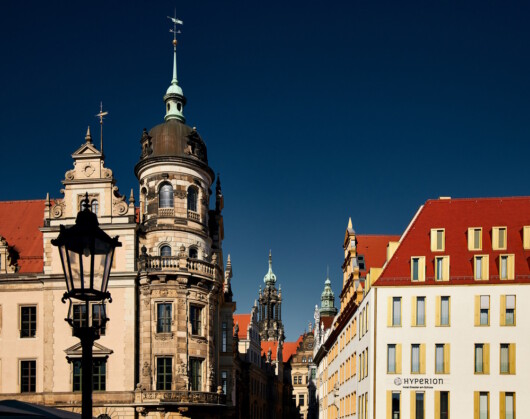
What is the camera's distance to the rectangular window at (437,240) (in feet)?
132

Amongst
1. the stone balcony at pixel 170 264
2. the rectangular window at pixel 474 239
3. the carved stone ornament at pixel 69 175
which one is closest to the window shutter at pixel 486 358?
the rectangular window at pixel 474 239

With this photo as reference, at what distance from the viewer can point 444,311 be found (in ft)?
127

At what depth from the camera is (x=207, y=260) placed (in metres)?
47.3

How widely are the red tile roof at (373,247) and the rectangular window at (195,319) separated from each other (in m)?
12.8

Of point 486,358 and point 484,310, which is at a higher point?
point 484,310

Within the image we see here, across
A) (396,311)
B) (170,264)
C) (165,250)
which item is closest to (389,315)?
(396,311)

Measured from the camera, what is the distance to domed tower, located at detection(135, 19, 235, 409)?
43594mm

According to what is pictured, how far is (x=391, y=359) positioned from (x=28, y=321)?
22604 mm

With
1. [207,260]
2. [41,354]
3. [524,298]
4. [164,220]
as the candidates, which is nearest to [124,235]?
[164,220]

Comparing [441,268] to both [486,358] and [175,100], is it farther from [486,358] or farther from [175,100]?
[175,100]

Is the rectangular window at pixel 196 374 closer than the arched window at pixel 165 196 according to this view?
Yes

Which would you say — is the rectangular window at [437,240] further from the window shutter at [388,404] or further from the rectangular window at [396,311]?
the window shutter at [388,404]

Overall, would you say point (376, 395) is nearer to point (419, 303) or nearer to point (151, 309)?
point (419, 303)

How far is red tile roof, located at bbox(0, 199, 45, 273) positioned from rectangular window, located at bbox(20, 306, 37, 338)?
254cm
